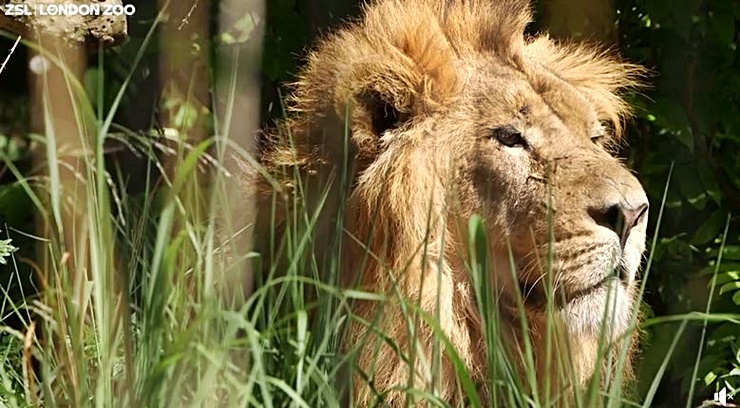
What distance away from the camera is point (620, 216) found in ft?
9.15

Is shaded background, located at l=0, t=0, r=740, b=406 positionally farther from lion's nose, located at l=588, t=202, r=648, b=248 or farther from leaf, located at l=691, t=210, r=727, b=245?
lion's nose, located at l=588, t=202, r=648, b=248

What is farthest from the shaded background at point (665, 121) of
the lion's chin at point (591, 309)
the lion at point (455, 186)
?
the lion's chin at point (591, 309)

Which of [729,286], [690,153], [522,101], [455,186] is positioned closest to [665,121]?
[690,153]

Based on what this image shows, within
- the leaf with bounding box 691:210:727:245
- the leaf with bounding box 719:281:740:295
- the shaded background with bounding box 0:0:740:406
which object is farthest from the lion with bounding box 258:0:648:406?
the leaf with bounding box 691:210:727:245

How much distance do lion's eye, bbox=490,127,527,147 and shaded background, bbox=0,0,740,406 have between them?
865mm

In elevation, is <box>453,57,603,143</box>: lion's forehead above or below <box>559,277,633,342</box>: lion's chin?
above

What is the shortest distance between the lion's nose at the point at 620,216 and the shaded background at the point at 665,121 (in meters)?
1.04

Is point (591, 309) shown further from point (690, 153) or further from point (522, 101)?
point (690, 153)

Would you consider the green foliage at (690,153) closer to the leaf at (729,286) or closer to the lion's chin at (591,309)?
the leaf at (729,286)

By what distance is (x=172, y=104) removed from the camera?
11.7 feet

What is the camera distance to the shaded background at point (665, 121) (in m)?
3.94

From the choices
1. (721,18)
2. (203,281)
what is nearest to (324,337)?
(203,281)

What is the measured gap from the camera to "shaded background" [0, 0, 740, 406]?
3941mm

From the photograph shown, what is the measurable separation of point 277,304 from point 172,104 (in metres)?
1.26
